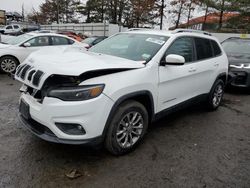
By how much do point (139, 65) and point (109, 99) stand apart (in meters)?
0.76

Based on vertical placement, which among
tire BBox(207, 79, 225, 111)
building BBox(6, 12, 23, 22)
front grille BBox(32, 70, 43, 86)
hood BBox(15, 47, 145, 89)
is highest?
building BBox(6, 12, 23, 22)

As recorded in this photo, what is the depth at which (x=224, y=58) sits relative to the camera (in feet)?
18.7

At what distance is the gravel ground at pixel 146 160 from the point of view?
2.92 meters

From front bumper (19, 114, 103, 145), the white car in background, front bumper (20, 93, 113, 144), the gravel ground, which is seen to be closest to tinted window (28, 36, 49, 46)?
the white car in background

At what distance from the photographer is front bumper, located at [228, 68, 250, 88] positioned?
7109mm

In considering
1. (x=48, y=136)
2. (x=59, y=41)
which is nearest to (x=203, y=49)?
(x=48, y=136)

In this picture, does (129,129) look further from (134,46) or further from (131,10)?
(131,10)

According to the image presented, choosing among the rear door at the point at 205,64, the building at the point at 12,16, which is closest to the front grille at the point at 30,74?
the rear door at the point at 205,64

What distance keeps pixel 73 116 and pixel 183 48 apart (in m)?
2.43

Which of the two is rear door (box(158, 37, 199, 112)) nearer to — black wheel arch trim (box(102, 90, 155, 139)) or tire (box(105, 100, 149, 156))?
black wheel arch trim (box(102, 90, 155, 139))

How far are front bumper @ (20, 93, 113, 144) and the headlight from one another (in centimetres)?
5

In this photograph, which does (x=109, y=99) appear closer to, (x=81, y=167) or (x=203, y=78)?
(x=81, y=167)

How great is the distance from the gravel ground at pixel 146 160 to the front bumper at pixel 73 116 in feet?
1.40

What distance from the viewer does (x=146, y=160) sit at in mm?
3387
